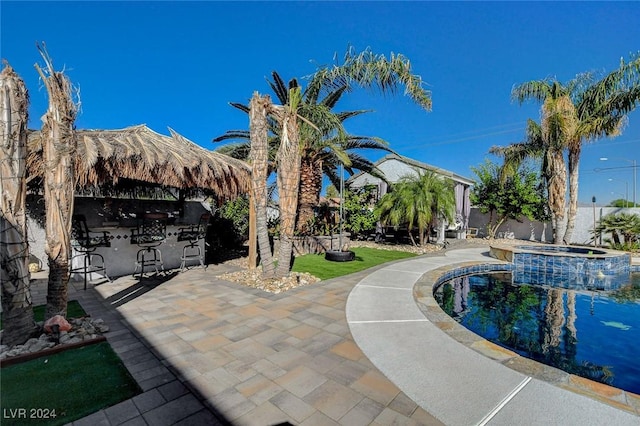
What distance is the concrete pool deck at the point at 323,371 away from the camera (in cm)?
233

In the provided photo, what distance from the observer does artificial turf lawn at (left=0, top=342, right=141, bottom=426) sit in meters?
2.34

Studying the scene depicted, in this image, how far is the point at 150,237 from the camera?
7.88m

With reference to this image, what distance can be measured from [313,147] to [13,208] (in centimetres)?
901

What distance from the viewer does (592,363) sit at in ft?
12.3

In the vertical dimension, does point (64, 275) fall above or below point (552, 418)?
above

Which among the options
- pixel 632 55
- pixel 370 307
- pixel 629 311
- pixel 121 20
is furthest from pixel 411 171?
pixel 121 20

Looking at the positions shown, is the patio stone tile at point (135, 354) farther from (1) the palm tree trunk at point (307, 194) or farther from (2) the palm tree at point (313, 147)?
(1) the palm tree trunk at point (307, 194)

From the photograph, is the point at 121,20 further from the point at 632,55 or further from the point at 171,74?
the point at 632,55

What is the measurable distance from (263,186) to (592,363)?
656 cm

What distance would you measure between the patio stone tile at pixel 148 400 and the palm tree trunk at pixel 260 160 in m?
4.18

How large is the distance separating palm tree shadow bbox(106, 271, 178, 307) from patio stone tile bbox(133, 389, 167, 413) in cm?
327

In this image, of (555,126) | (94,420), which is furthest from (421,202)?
(94,420)

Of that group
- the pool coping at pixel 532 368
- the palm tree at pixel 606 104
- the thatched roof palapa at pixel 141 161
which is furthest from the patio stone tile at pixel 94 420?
the palm tree at pixel 606 104

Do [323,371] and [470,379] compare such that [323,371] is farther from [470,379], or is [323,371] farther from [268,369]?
[470,379]
